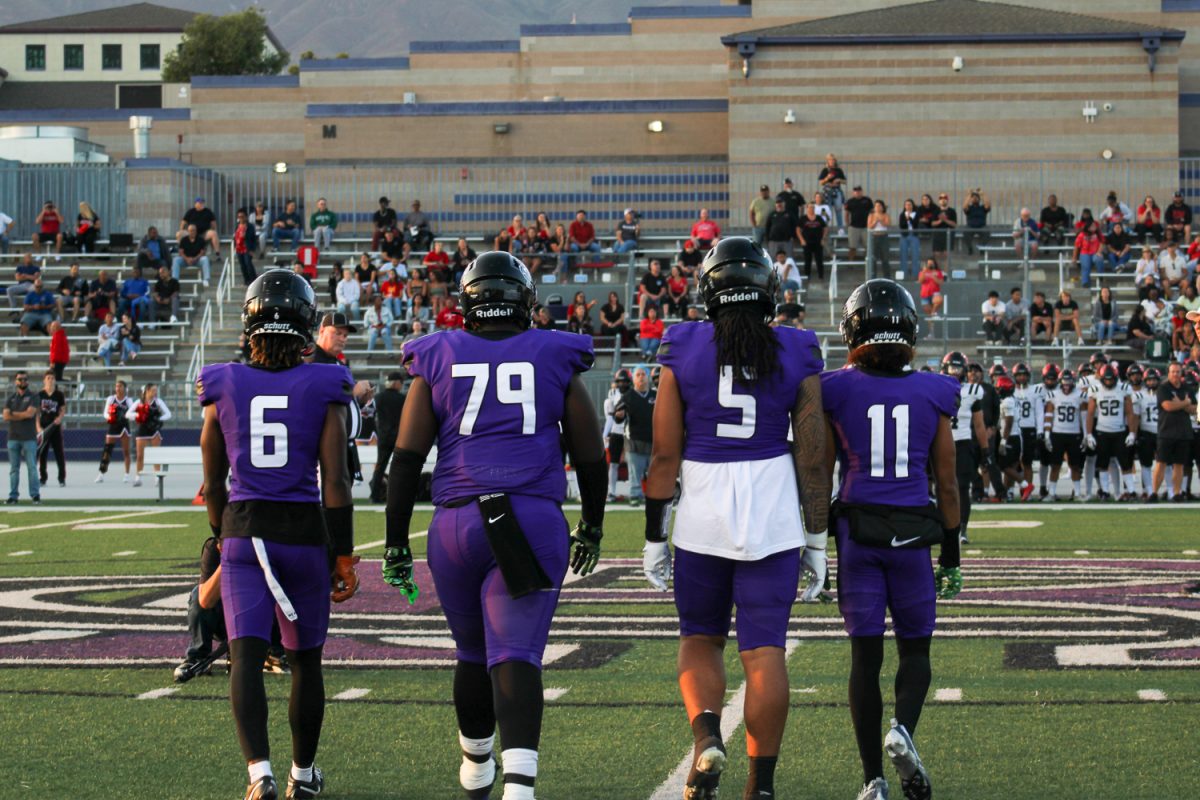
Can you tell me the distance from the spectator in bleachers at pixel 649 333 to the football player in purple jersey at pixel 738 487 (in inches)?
792

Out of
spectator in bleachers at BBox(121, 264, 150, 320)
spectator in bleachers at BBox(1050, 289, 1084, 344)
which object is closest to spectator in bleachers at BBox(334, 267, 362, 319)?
spectator in bleachers at BBox(121, 264, 150, 320)

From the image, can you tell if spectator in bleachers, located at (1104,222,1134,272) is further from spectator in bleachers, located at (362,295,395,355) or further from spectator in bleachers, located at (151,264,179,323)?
spectator in bleachers, located at (151,264,179,323)

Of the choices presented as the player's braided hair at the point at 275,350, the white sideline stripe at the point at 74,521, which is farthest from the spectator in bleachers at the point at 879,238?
the player's braided hair at the point at 275,350

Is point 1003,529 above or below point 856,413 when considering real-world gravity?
below

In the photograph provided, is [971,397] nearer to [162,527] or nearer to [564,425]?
[162,527]

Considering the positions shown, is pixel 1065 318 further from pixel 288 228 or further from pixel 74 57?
pixel 74 57

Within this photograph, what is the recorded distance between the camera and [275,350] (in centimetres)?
614

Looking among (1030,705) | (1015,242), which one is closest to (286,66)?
(1015,242)

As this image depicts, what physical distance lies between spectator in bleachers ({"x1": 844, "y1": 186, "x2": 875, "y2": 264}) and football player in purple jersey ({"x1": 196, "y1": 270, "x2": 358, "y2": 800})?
2499 cm

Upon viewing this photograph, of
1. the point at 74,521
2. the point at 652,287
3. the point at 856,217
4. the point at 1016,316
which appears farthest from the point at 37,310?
the point at 1016,316

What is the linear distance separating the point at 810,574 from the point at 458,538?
1.20 meters

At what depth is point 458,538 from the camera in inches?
218

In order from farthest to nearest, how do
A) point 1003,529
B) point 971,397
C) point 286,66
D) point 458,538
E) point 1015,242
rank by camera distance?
point 286,66 → point 1015,242 → point 1003,529 → point 971,397 → point 458,538

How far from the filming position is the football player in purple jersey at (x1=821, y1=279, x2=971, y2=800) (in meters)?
6.04
